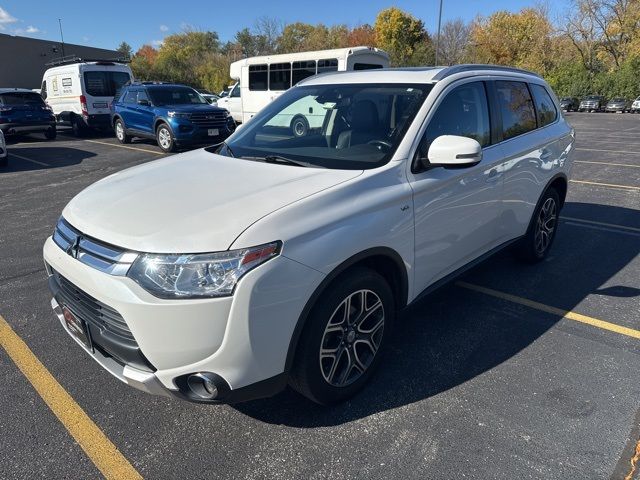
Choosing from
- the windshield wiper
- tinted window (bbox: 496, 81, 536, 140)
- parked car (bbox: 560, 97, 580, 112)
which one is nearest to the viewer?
the windshield wiper

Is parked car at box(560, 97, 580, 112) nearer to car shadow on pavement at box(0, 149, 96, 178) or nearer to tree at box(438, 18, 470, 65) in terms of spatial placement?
tree at box(438, 18, 470, 65)

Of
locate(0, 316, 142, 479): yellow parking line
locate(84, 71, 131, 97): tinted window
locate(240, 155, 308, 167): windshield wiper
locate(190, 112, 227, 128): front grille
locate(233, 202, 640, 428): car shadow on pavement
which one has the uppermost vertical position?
locate(84, 71, 131, 97): tinted window

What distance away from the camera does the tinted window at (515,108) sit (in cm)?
389

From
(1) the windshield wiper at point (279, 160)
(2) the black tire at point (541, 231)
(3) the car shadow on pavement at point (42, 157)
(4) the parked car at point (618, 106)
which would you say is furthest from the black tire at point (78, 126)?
(4) the parked car at point (618, 106)

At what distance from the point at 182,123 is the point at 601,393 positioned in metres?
11.8

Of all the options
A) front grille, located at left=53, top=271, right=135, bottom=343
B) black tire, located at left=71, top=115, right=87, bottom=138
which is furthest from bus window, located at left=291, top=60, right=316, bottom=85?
front grille, located at left=53, top=271, right=135, bottom=343

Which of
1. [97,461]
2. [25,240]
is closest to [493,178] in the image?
[97,461]

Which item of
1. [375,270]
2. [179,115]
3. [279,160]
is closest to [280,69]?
[179,115]

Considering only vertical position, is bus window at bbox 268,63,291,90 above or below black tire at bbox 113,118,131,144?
above

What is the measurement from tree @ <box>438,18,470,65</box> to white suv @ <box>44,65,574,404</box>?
58.1 meters

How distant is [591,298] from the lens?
4078 mm

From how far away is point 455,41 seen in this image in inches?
2357

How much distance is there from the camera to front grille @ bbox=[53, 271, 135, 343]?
2219 millimetres

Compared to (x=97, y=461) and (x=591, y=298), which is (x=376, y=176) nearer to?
(x=97, y=461)
